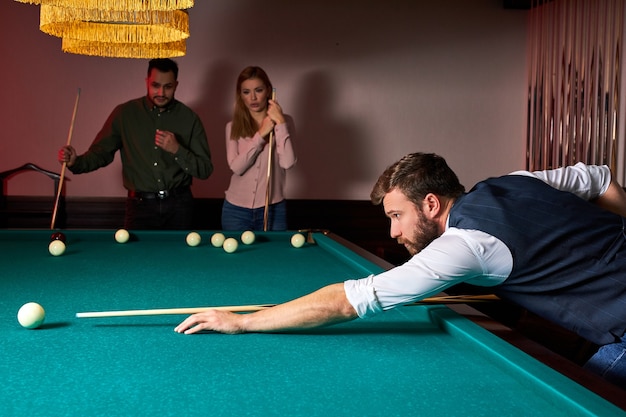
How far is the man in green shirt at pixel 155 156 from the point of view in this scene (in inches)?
156

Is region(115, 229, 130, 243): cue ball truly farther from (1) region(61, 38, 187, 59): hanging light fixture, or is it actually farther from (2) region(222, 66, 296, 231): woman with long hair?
(2) region(222, 66, 296, 231): woman with long hair

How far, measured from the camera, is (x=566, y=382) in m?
1.20

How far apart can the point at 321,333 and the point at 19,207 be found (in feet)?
11.6

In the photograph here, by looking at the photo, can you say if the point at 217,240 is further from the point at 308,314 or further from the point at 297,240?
the point at 308,314

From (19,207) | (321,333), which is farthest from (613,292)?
(19,207)

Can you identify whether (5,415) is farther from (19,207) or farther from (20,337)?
(19,207)

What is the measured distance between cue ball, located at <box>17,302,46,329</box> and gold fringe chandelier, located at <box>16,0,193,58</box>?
1088 millimetres

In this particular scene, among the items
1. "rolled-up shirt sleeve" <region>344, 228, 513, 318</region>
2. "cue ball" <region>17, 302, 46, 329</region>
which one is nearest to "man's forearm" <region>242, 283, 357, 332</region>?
"rolled-up shirt sleeve" <region>344, 228, 513, 318</region>

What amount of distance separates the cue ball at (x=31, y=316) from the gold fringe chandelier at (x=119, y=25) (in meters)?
1.09

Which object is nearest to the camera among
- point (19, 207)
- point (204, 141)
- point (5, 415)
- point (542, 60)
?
point (5, 415)

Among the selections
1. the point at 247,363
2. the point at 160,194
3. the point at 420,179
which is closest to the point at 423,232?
the point at 420,179

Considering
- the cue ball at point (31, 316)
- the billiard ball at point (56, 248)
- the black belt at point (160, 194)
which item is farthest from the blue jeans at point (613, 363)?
the black belt at point (160, 194)

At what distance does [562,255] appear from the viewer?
5.29ft

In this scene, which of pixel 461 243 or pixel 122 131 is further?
pixel 122 131
